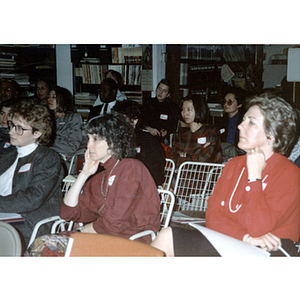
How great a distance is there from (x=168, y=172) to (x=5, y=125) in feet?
3.80

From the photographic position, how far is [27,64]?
212 centimetres

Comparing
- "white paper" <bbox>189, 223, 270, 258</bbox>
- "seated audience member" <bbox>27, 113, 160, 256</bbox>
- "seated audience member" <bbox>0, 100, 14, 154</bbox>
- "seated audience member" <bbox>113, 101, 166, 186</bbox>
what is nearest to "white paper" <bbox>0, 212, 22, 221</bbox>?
"seated audience member" <bbox>27, 113, 160, 256</bbox>

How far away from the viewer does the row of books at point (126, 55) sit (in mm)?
2068

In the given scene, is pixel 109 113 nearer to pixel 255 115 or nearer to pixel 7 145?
pixel 7 145

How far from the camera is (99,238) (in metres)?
1.40

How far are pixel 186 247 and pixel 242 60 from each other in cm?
114

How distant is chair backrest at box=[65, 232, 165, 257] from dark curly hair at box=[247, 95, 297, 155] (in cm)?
82

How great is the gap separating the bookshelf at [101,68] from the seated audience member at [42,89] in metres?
0.19

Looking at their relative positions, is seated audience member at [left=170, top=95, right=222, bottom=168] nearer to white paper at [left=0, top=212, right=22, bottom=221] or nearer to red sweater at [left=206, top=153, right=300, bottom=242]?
red sweater at [left=206, top=153, right=300, bottom=242]

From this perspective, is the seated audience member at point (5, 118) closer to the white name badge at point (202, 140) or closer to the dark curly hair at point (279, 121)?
the white name badge at point (202, 140)

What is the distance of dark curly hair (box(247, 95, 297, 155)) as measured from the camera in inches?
64.9

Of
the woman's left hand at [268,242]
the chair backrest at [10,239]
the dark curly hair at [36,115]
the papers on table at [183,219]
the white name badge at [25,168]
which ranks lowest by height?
the papers on table at [183,219]

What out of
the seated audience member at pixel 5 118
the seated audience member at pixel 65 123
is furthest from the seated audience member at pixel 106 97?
the seated audience member at pixel 5 118

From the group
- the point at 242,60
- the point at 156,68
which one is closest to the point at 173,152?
the point at 156,68
